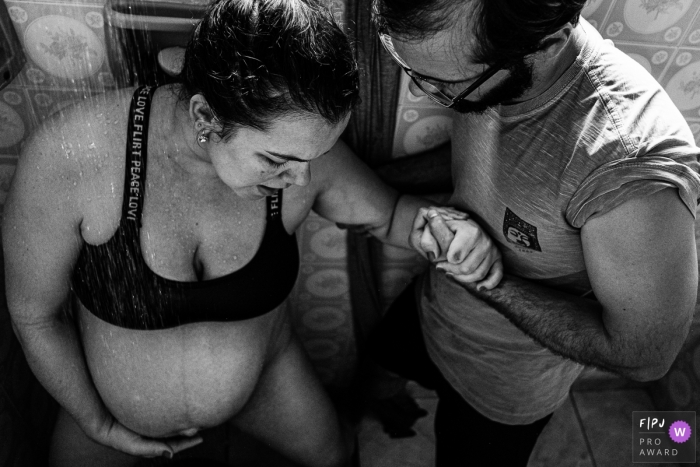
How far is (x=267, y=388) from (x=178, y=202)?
0.64 m

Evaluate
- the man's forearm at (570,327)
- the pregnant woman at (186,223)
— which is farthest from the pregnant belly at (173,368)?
the man's forearm at (570,327)

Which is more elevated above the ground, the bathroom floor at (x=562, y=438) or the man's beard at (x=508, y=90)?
the man's beard at (x=508, y=90)

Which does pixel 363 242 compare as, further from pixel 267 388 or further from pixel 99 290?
pixel 99 290

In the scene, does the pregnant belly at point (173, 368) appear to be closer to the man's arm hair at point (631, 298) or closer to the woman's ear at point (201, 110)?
the woman's ear at point (201, 110)

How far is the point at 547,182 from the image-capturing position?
108 cm

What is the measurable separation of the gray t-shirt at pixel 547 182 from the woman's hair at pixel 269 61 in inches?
14.7

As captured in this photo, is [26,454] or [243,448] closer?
[26,454]

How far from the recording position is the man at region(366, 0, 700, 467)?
0.94m

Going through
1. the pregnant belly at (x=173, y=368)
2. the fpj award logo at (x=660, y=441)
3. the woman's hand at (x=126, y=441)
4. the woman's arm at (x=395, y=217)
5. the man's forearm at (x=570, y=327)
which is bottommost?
the fpj award logo at (x=660, y=441)

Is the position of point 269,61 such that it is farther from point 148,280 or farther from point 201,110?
point 148,280

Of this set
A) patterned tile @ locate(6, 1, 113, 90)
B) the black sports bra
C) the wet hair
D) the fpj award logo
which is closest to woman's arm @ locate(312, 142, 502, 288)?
the black sports bra

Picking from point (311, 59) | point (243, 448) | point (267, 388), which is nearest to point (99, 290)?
point (267, 388)

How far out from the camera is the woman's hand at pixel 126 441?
141 cm

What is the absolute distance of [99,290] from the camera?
4.01 feet
